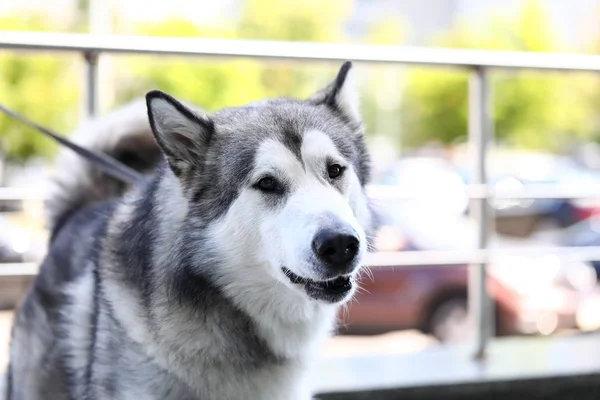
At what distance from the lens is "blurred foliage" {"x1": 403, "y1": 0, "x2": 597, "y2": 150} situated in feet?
76.3

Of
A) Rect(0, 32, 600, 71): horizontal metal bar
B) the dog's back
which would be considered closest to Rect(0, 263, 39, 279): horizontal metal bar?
the dog's back

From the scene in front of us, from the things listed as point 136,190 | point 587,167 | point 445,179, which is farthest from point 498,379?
point 587,167

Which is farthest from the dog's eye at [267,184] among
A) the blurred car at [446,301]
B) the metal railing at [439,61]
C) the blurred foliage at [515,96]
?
the blurred foliage at [515,96]

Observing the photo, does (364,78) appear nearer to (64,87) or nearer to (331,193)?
(64,87)

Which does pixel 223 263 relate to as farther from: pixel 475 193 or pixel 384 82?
pixel 384 82

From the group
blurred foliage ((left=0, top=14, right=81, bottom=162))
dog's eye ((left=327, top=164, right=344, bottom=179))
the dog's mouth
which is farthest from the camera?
blurred foliage ((left=0, top=14, right=81, bottom=162))

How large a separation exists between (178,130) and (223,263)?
1.28 ft

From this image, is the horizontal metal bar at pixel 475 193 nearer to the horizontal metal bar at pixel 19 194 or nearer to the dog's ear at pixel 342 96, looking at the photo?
the dog's ear at pixel 342 96

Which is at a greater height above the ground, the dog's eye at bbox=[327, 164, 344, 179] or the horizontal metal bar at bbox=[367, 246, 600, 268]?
the dog's eye at bbox=[327, 164, 344, 179]

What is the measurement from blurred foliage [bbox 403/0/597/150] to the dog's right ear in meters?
21.6

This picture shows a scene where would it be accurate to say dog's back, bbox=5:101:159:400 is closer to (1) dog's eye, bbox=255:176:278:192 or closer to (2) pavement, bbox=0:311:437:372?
(1) dog's eye, bbox=255:176:278:192

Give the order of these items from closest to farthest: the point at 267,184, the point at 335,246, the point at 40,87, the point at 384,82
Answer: the point at 335,246 → the point at 267,184 → the point at 40,87 → the point at 384,82

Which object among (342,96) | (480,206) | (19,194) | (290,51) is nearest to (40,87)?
(19,194)

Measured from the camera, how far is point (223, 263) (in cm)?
198
